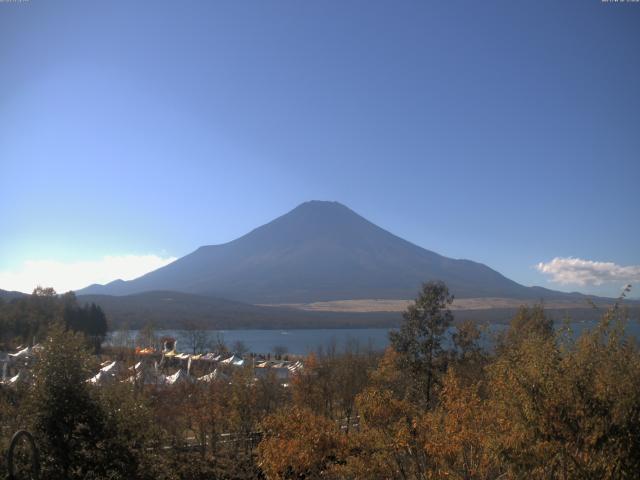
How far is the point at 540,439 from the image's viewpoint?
6934 millimetres

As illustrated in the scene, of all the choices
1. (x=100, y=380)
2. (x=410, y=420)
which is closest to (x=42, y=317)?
(x=100, y=380)

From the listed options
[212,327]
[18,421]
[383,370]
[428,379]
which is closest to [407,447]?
[383,370]

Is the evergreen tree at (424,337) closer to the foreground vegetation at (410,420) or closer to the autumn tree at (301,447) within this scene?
the foreground vegetation at (410,420)

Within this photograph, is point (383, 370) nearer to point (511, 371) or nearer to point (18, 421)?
point (511, 371)

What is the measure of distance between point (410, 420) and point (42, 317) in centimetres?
5279

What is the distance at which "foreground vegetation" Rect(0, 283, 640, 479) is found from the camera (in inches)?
271

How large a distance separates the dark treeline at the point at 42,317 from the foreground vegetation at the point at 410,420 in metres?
37.5

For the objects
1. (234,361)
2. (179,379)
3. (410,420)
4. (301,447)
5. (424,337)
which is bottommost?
(234,361)

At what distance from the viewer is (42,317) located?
54531mm

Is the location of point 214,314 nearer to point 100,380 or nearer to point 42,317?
point 42,317

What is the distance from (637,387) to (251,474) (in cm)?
1117

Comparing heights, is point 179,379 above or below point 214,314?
below

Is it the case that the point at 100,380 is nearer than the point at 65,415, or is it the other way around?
the point at 65,415

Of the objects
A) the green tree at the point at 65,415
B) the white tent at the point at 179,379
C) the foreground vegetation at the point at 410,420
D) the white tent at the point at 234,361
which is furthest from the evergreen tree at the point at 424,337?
the white tent at the point at 234,361
